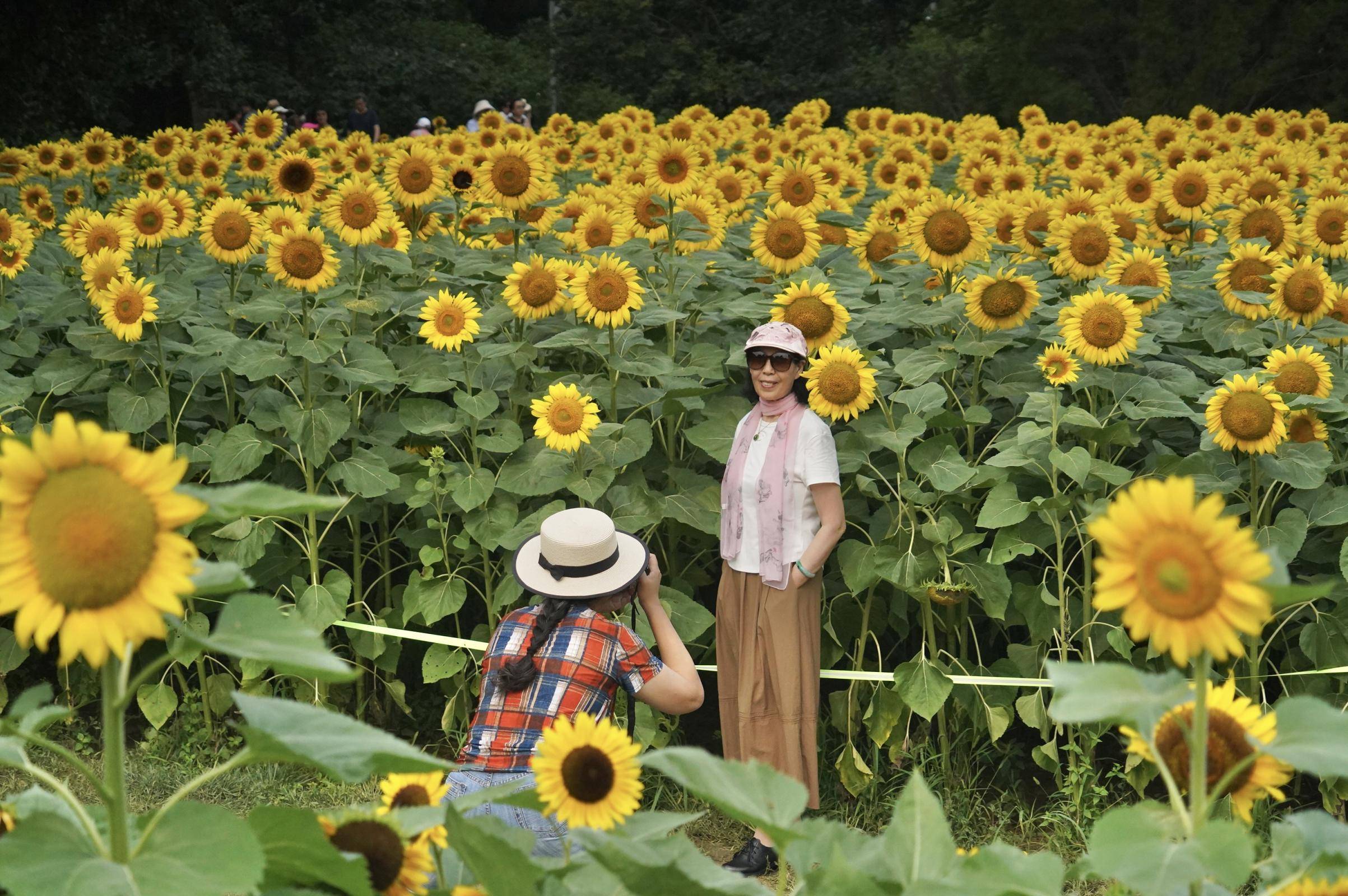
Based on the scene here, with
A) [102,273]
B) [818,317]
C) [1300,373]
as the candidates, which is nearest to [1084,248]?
[1300,373]

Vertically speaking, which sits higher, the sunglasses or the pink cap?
the pink cap

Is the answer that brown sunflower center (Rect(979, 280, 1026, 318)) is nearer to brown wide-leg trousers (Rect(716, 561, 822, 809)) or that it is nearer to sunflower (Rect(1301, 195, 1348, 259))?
brown wide-leg trousers (Rect(716, 561, 822, 809))

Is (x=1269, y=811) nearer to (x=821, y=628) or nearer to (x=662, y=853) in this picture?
(x=821, y=628)

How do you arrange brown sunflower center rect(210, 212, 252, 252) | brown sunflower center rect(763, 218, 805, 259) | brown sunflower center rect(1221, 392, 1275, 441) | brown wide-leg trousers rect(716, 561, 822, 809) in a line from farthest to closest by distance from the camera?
brown sunflower center rect(763, 218, 805, 259), brown sunflower center rect(210, 212, 252, 252), brown wide-leg trousers rect(716, 561, 822, 809), brown sunflower center rect(1221, 392, 1275, 441)

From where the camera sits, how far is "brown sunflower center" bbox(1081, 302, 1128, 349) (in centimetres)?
455

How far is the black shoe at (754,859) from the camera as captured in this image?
4.39 m

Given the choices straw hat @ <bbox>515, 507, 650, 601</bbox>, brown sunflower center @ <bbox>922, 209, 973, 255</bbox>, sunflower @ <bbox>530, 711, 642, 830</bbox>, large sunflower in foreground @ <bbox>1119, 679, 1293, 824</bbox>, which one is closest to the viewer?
large sunflower in foreground @ <bbox>1119, 679, 1293, 824</bbox>

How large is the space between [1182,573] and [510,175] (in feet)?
15.8

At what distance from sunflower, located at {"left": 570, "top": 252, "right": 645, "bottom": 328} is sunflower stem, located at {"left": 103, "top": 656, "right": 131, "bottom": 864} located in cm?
375

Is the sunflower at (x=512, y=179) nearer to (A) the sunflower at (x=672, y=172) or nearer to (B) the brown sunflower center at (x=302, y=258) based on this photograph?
(A) the sunflower at (x=672, y=172)

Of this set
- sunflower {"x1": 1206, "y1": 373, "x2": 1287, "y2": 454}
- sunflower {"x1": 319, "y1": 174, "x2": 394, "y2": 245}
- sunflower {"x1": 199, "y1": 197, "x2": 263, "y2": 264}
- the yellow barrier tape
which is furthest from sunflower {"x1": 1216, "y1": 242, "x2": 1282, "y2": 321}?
sunflower {"x1": 199, "y1": 197, "x2": 263, "y2": 264}

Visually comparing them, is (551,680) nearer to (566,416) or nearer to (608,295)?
(566,416)

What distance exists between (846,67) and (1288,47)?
38.3 ft

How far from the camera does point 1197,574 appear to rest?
1.15m
